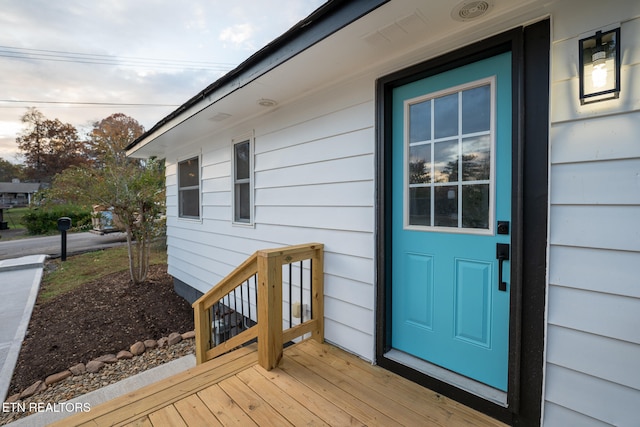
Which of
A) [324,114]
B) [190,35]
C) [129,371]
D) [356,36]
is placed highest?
[190,35]

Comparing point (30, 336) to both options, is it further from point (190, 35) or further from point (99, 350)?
point (190, 35)

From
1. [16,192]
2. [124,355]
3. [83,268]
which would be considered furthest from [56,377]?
[16,192]

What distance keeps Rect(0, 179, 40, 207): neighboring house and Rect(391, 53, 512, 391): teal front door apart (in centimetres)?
3713

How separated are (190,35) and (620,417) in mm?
7714

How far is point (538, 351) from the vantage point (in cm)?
139

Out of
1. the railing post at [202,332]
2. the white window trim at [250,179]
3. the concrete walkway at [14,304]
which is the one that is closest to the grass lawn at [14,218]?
the concrete walkway at [14,304]

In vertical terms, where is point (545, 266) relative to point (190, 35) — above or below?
below

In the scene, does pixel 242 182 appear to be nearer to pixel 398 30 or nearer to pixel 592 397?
pixel 398 30

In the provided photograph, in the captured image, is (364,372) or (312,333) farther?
(312,333)

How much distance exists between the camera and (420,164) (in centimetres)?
193

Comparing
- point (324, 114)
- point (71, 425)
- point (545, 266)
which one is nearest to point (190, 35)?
point (324, 114)

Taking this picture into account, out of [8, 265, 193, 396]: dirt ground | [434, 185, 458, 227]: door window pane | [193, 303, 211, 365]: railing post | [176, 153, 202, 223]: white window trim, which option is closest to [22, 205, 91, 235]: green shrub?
[8, 265, 193, 396]: dirt ground

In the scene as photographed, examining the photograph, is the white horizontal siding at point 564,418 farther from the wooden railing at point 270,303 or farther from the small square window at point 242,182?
the small square window at point 242,182

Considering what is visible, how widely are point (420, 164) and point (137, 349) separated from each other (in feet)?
13.3
